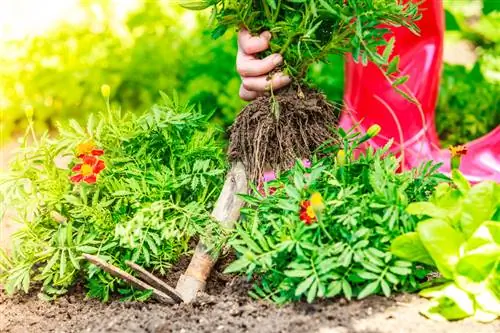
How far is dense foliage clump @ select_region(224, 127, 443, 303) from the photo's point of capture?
2158 millimetres

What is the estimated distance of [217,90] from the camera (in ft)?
13.3

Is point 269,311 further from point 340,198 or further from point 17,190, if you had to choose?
point 17,190

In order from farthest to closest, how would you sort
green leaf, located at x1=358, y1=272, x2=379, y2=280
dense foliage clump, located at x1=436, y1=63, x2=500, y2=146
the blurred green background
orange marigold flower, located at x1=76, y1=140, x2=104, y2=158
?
1. the blurred green background
2. dense foliage clump, located at x1=436, y1=63, x2=500, y2=146
3. orange marigold flower, located at x1=76, y1=140, x2=104, y2=158
4. green leaf, located at x1=358, y1=272, x2=379, y2=280

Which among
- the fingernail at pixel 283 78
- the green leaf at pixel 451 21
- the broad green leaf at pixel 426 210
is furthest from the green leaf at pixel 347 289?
the green leaf at pixel 451 21

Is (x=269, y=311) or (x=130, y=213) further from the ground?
(x=130, y=213)

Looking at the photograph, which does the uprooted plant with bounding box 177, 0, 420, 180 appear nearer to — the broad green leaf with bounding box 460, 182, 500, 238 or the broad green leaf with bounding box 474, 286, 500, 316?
the broad green leaf with bounding box 460, 182, 500, 238

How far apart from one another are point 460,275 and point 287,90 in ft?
2.61

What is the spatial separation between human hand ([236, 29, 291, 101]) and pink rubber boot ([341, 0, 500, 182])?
924 millimetres

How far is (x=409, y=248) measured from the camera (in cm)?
217

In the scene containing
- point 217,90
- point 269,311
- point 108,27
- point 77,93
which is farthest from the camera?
point 108,27

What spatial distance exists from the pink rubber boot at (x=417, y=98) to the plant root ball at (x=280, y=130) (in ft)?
2.77

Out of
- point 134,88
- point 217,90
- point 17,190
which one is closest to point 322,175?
point 17,190

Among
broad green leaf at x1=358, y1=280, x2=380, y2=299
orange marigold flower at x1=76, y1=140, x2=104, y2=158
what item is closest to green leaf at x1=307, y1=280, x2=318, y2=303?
broad green leaf at x1=358, y1=280, x2=380, y2=299

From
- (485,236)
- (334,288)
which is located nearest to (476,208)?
(485,236)
